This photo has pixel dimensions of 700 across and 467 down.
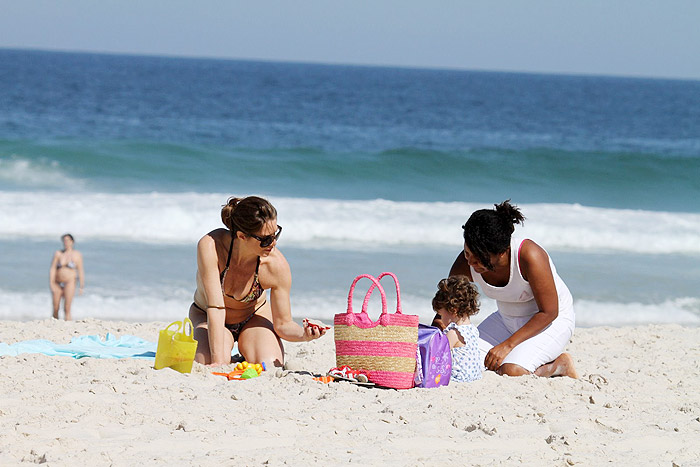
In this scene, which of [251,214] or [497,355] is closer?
[251,214]

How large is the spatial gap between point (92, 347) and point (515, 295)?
2.98 metres

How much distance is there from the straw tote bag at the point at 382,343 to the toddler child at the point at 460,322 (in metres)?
0.34

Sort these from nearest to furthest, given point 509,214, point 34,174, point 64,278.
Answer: point 509,214 → point 64,278 → point 34,174

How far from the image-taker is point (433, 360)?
450 centimetres

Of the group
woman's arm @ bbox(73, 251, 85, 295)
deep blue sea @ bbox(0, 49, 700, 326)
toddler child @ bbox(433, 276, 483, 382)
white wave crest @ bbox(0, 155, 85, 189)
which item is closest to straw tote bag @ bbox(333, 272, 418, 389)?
toddler child @ bbox(433, 276, 483, 382)

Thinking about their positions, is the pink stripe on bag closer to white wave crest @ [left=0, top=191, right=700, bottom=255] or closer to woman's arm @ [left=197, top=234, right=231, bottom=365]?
woman's arm @ [left=197, top=234, right=231, bottom=365]

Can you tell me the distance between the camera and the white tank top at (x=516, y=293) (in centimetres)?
475

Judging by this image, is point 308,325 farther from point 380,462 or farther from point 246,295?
point 380,462

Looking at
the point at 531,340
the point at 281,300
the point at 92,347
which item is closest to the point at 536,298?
the point at 531,340

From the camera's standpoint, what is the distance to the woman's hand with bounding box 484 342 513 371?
4.96 metres

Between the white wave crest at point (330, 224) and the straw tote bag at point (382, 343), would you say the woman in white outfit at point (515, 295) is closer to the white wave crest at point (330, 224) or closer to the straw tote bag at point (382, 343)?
the straw tote bag at point (382, 343)

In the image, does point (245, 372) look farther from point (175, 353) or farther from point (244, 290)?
point (244, 290)

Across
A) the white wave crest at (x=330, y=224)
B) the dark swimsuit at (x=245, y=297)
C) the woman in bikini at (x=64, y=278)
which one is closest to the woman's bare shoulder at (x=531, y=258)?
the dark swimsuit at (x=245, y=297)

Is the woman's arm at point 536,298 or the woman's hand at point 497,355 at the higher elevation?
the woman's arm at point 536,298
